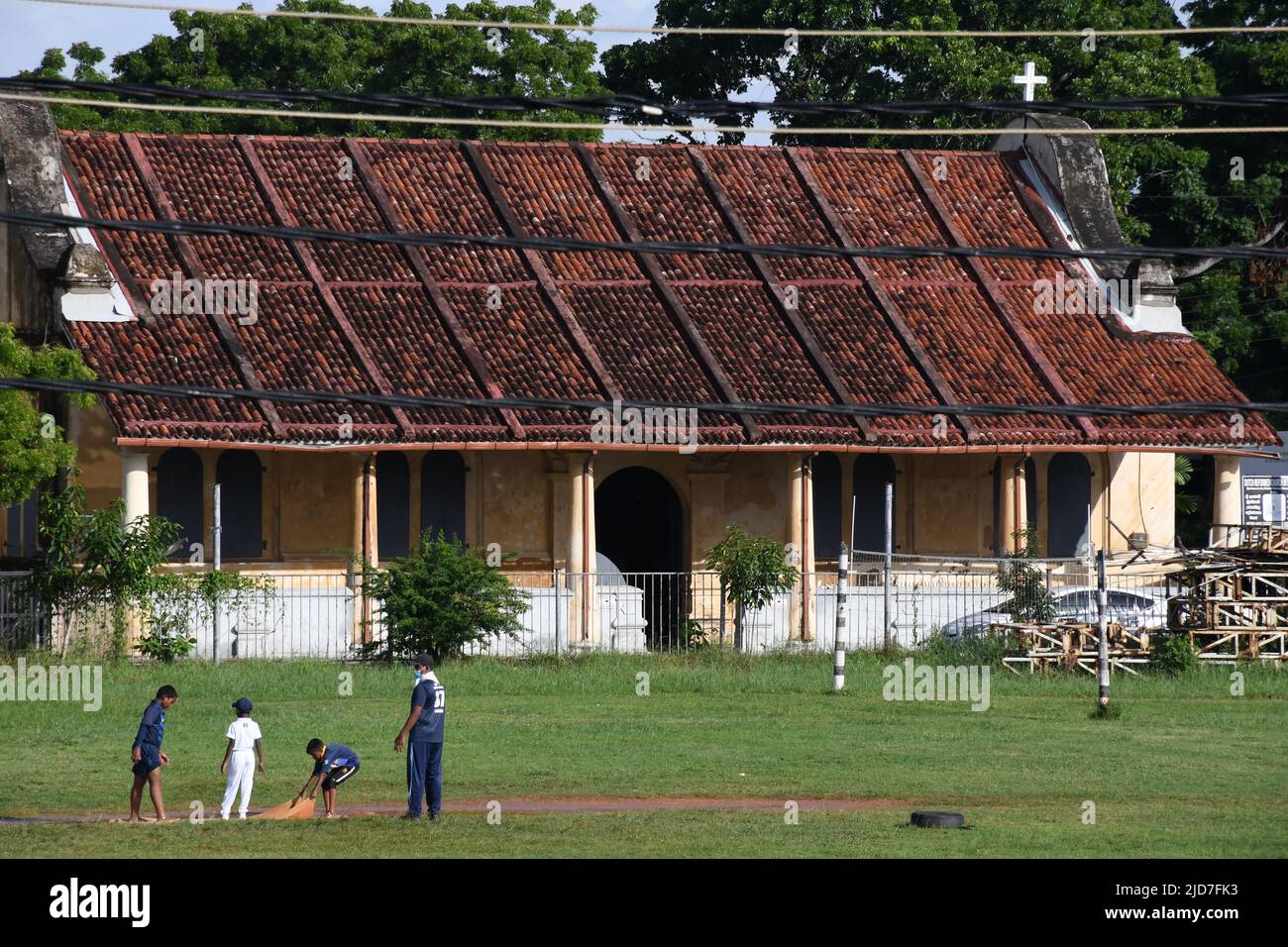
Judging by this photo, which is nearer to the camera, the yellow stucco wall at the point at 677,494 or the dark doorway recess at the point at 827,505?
the yellow stucco wall at the point at 677,494

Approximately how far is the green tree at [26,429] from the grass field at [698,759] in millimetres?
2962

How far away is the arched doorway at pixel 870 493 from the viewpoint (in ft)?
119

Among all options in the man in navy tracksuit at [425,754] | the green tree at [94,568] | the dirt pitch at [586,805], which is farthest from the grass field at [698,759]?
the green tree at [94,568]

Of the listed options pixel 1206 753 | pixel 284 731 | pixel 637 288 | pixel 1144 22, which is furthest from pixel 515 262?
pixel 1144 22

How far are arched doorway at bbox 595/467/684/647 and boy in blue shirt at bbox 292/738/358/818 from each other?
16.0m

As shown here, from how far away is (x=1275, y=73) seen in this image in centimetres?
4850

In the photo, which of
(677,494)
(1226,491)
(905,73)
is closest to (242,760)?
(677,494)

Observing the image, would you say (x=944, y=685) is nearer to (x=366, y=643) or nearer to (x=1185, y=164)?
(x=366, y=643)

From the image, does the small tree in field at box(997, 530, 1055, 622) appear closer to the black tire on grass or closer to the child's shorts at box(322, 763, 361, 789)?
the black tire on grass

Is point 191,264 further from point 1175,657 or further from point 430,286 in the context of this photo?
point 1175,657

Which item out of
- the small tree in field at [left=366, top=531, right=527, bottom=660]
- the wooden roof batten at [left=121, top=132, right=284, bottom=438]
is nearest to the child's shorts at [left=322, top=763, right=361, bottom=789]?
the small tree in field at [left=366, top=531, right=527, bottom=660]

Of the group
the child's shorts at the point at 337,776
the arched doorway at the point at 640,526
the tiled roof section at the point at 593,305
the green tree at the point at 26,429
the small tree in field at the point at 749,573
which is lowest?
the child's shorts at the point at 337,776

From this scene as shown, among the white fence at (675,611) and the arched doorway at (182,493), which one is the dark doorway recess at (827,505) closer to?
the white fence at (675,611)

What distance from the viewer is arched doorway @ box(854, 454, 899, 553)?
119 ft
